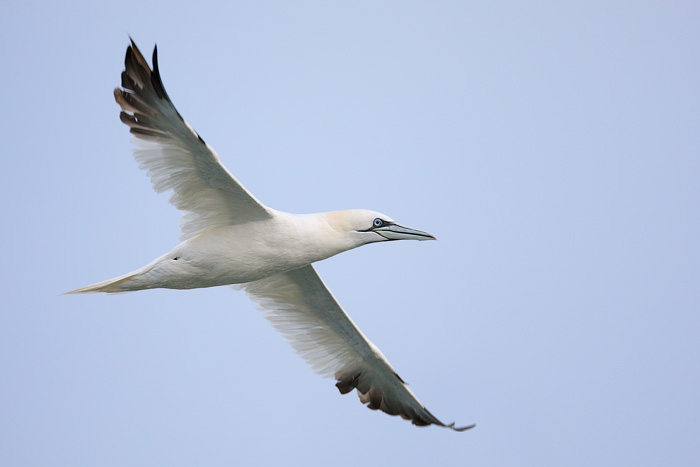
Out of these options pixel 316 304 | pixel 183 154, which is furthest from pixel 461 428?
pixel 183 154

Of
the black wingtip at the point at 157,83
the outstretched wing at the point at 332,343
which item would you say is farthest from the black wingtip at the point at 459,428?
the black wingtip at the point at 157,83

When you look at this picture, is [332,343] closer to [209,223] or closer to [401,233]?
[401,233]

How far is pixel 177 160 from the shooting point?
969cm

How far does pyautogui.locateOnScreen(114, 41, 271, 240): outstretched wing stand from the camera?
9.10m

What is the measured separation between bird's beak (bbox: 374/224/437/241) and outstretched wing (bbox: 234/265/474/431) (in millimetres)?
1539

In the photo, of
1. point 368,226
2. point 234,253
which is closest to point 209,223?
point 234,253

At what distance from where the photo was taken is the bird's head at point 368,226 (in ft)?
34.4

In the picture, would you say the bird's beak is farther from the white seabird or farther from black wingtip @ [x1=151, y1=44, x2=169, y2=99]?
black wingtip @ [x1=151, y1=44, x2=169, y2=99]

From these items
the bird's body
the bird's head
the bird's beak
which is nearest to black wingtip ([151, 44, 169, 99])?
the bird's body

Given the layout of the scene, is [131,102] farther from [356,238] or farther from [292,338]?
[292,338]

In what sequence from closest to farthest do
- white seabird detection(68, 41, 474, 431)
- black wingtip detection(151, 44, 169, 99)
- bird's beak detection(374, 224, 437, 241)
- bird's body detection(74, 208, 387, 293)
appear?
black wingtip detection(151, 44, 169, 99) < white seabird detection(68, 41, 474, 431) < bird's body detection(74, 208, 387, 293) < bird's beak detection(374, 224, 437, 241)

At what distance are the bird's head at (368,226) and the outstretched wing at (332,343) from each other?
1.46 meters

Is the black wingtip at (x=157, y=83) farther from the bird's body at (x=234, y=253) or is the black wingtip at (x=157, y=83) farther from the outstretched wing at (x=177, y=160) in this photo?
the bird's body at (x=234, y=253)

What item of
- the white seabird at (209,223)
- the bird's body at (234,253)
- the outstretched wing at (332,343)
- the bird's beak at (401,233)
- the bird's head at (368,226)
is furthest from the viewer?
the outstretched wing at (332,343)
